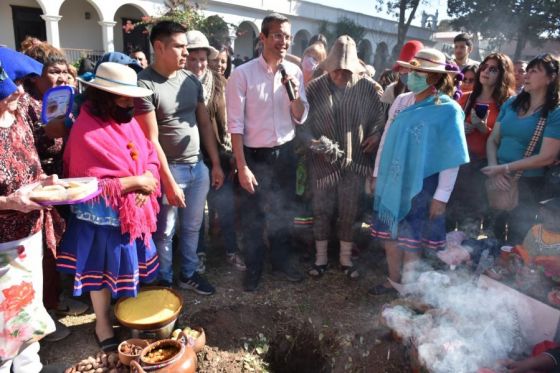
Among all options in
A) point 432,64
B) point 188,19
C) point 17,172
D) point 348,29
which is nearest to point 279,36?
point 432,64

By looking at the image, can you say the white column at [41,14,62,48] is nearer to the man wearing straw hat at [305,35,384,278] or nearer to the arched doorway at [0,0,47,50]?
Answer: the arched doorway at [0,0,47,50]

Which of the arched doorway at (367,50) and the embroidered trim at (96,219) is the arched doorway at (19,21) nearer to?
the embroidered trim at (96,219)

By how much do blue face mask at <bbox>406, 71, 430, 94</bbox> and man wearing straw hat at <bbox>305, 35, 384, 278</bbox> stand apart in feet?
2.30

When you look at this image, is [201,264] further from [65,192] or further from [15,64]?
[15,64]

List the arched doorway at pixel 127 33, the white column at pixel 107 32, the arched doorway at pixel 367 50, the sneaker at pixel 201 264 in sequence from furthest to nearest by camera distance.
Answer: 1. the arched doorway at pixel 367 50
2. the arched doorway at pixel 127 33
3. the white column at pixel 107 32
4. the sneaker at pixel 201 264

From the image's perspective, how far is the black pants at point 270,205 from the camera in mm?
3682

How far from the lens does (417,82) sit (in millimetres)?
3137

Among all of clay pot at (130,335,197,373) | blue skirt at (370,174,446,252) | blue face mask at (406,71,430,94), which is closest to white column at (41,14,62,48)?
blue face mask at (406,71,430,94)

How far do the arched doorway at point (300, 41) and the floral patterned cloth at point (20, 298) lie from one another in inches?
993

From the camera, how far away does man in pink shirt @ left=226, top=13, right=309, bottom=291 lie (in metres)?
3.42

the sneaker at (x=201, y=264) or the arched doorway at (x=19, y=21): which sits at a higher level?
the arched doorway at (x=19, y=21)

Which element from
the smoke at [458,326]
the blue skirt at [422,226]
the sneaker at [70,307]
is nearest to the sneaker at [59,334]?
the sneaker at [70,307]

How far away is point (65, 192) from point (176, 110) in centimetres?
125

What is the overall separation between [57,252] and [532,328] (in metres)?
3.36
